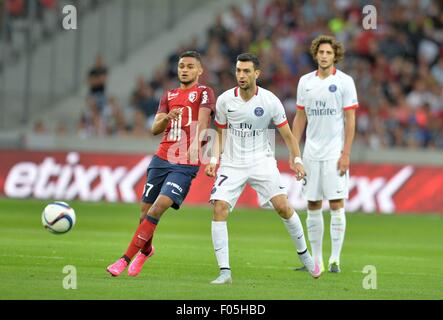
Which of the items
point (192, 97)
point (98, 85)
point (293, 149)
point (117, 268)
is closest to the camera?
point (117, 268)

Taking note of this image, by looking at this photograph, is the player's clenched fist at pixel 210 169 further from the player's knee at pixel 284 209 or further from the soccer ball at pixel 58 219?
the soccer ball at pixel 58 219

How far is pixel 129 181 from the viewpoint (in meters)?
24.8

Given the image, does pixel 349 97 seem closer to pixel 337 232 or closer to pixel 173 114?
pixel 337 232

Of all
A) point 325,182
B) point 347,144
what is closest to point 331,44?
point 347,144

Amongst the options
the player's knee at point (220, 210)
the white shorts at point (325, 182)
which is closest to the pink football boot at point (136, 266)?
the player's knee at point (220, 210)

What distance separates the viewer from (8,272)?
38.8 feet

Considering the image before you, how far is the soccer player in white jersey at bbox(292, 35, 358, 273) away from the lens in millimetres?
13477

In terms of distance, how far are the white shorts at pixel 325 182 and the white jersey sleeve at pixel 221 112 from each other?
73.7 inches

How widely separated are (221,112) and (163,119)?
64cm

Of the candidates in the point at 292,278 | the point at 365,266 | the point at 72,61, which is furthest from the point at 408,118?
the point at 292,278

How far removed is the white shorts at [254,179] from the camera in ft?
39.3

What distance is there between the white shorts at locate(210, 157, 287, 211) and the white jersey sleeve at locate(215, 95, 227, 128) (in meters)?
0.45

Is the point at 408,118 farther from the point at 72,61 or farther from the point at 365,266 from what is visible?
the point at 365,266
